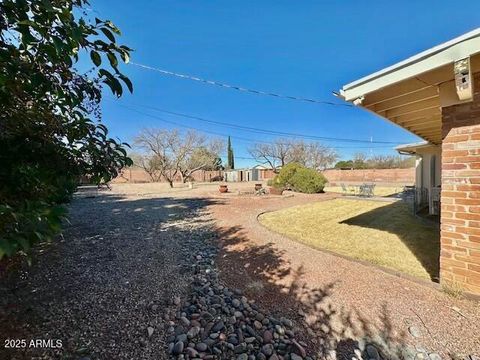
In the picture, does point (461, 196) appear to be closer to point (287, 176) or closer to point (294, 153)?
point (287, 176)

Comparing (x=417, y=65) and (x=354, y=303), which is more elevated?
(x=417, y=65)

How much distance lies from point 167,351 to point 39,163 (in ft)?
5.95

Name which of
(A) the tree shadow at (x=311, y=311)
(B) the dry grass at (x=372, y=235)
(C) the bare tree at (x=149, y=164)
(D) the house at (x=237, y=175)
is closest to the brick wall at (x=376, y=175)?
(D) the house at (x=237, y=175)

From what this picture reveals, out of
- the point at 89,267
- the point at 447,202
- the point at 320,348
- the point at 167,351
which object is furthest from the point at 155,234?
the point at 447,202

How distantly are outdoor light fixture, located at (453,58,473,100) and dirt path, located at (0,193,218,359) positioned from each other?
3.95 metres

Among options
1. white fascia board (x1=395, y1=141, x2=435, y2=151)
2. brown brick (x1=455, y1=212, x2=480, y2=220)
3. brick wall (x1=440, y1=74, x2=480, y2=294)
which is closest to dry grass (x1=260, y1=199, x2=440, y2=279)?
Result: brick wall (x1=440, y1=74, x2=480, y2=294)

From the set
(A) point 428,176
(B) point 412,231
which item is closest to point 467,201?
(B) point 412,231

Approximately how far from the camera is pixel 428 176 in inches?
370

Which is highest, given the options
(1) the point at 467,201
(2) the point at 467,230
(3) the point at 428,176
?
(3) the point at 428,176

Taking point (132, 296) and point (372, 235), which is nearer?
point (132, 296)

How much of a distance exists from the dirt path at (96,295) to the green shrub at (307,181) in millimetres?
12072

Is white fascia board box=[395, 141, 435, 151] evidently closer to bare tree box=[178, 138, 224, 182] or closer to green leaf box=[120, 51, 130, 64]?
green leaf box=[120, 51, 130, 64]

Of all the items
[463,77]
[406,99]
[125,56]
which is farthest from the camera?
[406,99]

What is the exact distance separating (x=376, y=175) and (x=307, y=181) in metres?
21.3
